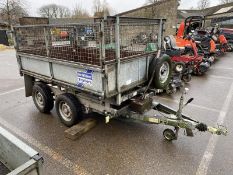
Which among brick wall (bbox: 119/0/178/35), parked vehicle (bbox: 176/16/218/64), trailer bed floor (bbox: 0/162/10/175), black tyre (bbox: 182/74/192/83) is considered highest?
brick wall (bbox: 119/0/178/35)

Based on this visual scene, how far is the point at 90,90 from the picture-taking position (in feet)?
11.5

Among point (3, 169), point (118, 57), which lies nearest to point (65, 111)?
point (118, 57)

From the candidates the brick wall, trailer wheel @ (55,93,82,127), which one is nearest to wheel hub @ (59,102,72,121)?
trailer wheel @ (55,93,82,127)

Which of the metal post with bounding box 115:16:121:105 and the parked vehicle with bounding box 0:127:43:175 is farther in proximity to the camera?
the metal post with bounding box 115:16:121:105

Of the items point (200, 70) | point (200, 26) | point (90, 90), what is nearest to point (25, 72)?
point (90, 90)

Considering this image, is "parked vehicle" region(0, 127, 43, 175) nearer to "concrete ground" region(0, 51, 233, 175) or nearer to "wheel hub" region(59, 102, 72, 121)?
"concrete ground" region(0, 51, 233, 175)

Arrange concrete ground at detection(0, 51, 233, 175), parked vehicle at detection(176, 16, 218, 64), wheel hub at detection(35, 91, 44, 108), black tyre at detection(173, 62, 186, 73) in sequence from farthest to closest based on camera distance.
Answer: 1. parked vehicle at detection(176, 16, 218, 64)
2. black tyre at detection(173, 62, 186, 73)
3. wheel hub at detection(35, 91, 44, 108)
4. concrete ground at detection(0, 51, 233, 175)

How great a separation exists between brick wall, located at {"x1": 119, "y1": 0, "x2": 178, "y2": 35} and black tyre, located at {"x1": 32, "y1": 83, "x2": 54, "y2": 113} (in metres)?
23.4

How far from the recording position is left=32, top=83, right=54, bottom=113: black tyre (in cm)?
472

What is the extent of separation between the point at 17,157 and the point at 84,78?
1.83m

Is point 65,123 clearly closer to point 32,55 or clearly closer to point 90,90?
point 90,90

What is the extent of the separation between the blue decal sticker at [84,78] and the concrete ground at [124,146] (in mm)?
1086

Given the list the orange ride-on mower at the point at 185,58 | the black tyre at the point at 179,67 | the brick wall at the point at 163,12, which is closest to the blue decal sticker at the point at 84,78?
the black tyre at the point at 179,67

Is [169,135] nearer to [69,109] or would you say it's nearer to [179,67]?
[69,109]
